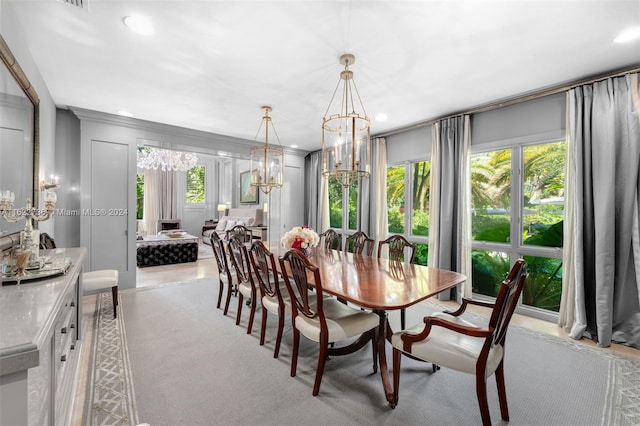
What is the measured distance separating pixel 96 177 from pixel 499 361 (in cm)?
517

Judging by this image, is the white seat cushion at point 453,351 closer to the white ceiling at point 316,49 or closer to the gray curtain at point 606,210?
the gray curtain at point 606,210

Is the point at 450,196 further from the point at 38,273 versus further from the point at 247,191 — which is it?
the point at 247,191

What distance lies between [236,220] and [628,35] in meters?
7.93

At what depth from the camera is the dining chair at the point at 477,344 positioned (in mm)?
1516

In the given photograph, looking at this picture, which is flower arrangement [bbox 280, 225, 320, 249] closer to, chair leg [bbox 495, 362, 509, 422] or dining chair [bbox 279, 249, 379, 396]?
dining chair [bbox 279, 249, 379, 396]

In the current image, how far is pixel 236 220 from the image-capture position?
827cm

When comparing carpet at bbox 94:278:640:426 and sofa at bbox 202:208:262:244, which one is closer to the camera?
carpet at bbox 94:278:640:426

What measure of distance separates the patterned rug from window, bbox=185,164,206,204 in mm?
7403

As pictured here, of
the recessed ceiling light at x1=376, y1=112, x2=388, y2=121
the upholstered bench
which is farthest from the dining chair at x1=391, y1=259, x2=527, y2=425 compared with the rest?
the upholstered bench

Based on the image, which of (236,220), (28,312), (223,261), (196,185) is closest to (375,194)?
(223,261)

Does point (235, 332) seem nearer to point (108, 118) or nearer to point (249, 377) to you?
point (249, 377)

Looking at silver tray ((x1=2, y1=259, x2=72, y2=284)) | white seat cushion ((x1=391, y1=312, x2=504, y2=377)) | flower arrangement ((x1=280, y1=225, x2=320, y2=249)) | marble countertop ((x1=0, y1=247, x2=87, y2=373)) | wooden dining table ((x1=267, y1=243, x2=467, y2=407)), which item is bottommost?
white seat cushion ((x1=391, y1=312, x2=504, y2=377))

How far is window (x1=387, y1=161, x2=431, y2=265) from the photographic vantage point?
4551 mm

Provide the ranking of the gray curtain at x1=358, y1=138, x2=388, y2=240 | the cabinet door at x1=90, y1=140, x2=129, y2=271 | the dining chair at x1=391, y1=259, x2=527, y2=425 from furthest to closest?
the gray curtain at x1=358, y1=138, x2=388, y2=240, the cabinet door at x1=90, y1=140, x2=129, y2=271, the dining chair at x1=391, y1=259, x2=527, y2=425
